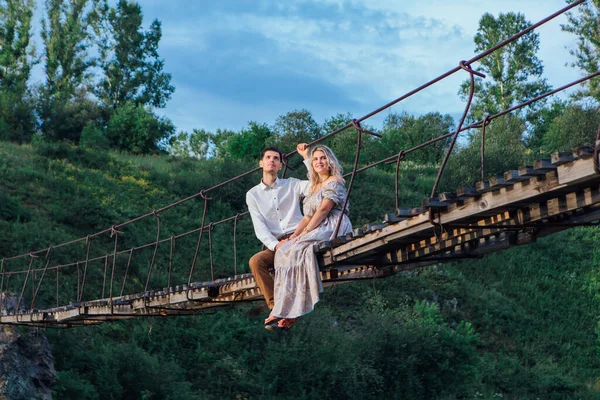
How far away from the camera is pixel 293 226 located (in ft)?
17.8

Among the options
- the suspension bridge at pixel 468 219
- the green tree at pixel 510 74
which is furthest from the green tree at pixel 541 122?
the suspension bridge at pixel 468 219

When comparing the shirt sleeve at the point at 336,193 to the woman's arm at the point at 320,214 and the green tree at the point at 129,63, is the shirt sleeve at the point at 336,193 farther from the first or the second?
the green tree at the point at 129,63

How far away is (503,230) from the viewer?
4.05 metres

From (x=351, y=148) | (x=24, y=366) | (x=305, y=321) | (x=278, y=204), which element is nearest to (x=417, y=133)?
(x=351, y=148)

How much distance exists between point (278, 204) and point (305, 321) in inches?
469

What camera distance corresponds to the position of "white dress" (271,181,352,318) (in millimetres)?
4816

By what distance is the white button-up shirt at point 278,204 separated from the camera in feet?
17.8

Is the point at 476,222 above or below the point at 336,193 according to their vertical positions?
below

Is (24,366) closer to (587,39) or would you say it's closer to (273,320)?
(273,320)

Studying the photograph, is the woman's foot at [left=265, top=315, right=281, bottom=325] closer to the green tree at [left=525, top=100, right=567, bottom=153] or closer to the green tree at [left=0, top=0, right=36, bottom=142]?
the green tree at [left=0, top=0, right=36, bottom=142]

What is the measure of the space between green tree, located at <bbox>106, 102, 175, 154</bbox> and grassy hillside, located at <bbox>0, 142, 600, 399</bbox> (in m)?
3.67

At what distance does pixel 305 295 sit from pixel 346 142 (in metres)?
29.0

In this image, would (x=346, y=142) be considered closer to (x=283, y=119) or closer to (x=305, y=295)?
(x=283, y=119)

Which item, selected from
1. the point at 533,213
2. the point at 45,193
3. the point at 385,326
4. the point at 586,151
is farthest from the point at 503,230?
the point at 45,193
